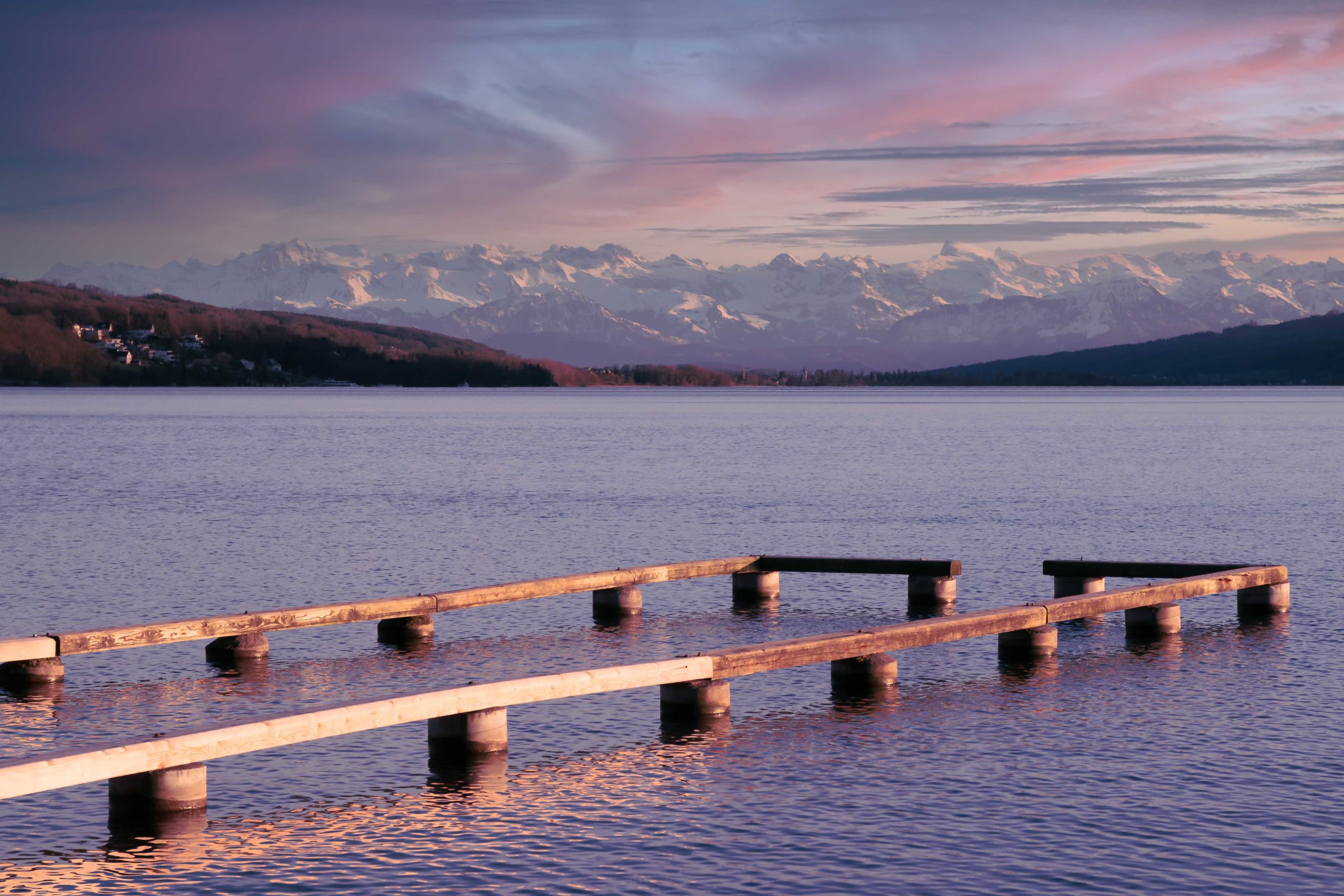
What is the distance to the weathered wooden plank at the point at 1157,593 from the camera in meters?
28.6

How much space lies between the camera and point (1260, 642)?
2936cm

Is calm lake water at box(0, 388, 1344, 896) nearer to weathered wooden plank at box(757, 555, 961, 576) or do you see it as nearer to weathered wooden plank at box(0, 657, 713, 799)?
weathered wooden plank at box(0, 657, 713, 799)

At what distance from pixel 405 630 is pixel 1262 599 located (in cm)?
1895

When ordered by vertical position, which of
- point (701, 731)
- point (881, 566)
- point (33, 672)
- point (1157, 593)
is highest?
point (881, 566)

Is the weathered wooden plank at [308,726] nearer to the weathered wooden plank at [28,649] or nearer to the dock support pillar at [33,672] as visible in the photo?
the weathered wooden plank at [28,649]

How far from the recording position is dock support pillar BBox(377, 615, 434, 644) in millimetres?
29391

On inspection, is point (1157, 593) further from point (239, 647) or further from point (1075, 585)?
point (239, 647)

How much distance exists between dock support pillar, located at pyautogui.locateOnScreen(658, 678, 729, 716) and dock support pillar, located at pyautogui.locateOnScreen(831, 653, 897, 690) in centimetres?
302

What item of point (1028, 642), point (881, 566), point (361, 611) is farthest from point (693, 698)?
point (881, 566)

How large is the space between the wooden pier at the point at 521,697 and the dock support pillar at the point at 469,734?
1cm

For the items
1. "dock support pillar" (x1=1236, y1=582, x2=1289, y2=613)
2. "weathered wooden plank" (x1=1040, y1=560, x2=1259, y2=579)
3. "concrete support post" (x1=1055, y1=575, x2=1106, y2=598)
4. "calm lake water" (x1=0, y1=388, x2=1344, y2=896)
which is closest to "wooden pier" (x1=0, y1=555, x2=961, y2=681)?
"calm lake water" (x1=0, y1=388, x2=1344, y2=896)

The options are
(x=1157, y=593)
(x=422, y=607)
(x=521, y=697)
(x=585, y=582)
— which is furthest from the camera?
(x=585, y=582)

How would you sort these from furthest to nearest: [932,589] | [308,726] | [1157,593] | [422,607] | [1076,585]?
[932,589] < [1076,585] < [1157,593] < [422,607] < [308,726]

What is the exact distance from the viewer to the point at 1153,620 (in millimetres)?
30703
